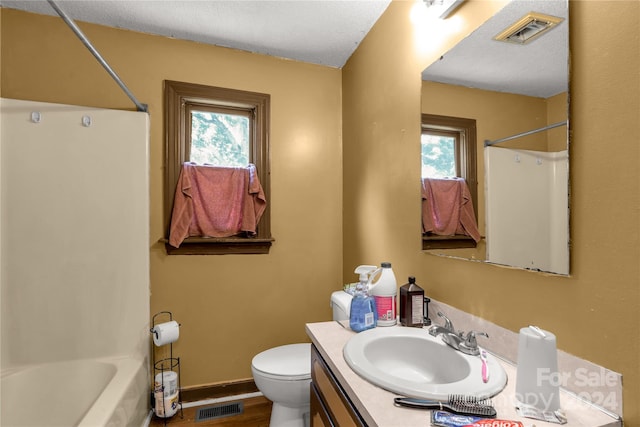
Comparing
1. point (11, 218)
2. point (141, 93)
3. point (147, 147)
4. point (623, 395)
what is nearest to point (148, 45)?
point (141, 93)

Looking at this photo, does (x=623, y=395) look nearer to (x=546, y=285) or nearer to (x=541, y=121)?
(x=546, y=285)

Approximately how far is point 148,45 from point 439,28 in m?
1.74

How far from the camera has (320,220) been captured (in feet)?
7.84

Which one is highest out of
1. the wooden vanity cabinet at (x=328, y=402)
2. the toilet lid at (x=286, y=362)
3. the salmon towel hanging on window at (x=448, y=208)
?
the salmon towel hanging on window at (x=448, y=208)

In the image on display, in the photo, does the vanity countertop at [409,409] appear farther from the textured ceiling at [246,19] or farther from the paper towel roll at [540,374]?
the textured ceiling at [246,19]

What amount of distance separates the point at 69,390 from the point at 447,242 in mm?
2078

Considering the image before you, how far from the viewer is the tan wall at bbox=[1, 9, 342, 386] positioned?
1.88 m

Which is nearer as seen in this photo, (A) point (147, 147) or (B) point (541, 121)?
(B) point (541, 121)

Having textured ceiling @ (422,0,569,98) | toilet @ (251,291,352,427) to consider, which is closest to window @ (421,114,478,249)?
textured ceiling @ (422,0,569,98)

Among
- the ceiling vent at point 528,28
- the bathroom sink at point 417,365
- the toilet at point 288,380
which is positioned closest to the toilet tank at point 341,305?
the toilet at point 288,380

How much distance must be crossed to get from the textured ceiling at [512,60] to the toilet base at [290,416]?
5.54ft

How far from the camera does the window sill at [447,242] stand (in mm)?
1224

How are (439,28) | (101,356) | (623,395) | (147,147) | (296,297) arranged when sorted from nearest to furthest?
(623,395) < (439,28) < (101,356) < (147,147) < (296,297)

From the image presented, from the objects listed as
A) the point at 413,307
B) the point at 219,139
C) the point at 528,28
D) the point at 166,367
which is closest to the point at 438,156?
the point at 528,28
